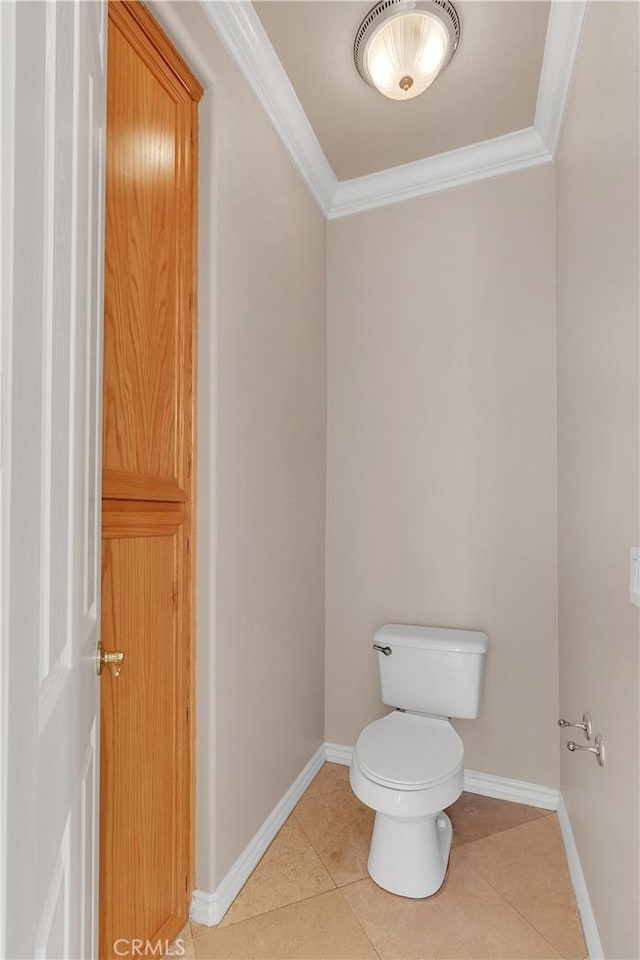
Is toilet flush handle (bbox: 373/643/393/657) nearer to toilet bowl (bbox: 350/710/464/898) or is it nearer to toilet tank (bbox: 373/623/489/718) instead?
toilet tank (bbox: 373/623/489/718)

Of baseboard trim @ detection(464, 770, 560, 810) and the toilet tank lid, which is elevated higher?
the toilet tank lid

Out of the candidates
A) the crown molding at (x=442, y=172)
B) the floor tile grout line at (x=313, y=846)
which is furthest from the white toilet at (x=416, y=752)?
the crown molding at (x=442, y=172)

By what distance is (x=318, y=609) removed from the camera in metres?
2.34

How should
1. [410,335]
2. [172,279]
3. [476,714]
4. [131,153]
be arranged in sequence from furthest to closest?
1. [410,335]
2. [476,714]
3. [172,279]
4. [131,153]

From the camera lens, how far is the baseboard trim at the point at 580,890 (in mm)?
1310

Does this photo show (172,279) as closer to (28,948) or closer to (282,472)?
(282,472)

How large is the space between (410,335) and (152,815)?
197 centimetres

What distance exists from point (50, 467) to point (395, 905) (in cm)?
170

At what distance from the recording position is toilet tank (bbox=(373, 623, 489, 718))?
1.94m

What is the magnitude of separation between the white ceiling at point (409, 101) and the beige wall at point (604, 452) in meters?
0.24

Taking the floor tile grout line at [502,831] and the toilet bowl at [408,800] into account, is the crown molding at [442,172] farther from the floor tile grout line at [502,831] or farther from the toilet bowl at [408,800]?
the floor tile grout line at [502,831]

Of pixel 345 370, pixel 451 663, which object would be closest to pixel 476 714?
pixel 451 663

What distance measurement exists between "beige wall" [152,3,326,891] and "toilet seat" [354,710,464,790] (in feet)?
1.21
